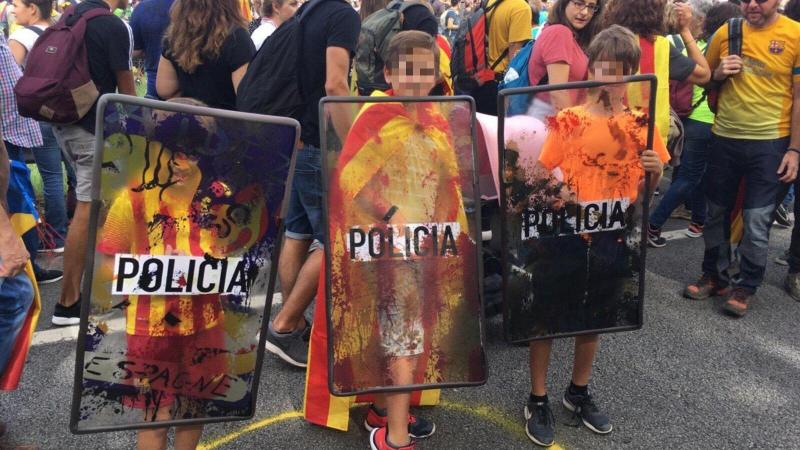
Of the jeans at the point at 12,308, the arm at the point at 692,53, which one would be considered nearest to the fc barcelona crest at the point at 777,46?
the arm at the point at 692,53

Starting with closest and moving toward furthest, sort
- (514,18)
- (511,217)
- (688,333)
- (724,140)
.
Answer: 1. (511,217)
2. (688,333)
3. (724,140)
4. (514,18)

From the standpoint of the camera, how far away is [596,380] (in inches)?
124

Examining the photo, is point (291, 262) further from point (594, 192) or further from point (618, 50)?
point (618, 50)

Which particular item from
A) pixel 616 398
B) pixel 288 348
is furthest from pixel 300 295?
pixel 616 398

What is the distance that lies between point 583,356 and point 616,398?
474 mm

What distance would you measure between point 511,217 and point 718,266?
256cm

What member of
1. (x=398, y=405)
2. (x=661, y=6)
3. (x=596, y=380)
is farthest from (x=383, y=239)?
(x=661, y=6)

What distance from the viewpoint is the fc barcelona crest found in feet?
12.0

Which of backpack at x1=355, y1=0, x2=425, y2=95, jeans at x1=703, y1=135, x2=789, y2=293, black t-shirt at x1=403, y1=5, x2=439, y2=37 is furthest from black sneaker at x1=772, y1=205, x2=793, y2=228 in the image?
backpack at x1=355, y1=0, x2=425, y2=95

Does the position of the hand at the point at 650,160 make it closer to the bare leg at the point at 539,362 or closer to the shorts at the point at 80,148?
the bare leg at the point at 539,362

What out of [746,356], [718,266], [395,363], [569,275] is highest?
[569,275]

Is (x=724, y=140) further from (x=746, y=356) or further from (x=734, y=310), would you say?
(x=746, y=356)

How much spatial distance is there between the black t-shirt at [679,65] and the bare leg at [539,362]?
1.97m

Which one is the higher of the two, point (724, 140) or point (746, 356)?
point (724, 140)
